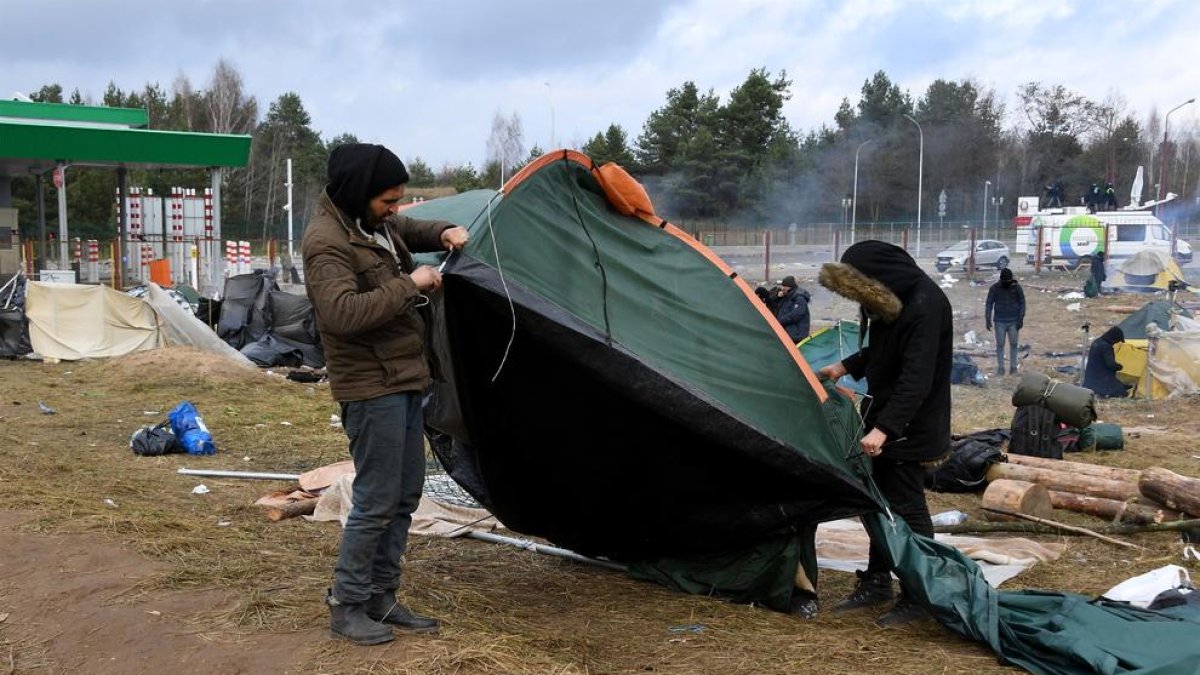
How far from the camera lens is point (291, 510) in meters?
6.52

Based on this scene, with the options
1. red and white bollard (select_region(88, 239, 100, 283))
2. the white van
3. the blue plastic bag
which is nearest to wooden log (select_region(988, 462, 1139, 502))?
the blue plastic bag

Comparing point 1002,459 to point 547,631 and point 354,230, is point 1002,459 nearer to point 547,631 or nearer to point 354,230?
point 547,631

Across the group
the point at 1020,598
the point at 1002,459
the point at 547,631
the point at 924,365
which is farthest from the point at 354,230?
the point at 1002,459

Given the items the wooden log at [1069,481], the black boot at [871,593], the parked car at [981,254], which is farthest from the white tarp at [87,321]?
the parked car at [981,254]

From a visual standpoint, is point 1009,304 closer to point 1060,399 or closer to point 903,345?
point 1060,399

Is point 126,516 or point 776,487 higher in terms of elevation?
point 776,487

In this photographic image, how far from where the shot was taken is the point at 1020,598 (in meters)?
4.38

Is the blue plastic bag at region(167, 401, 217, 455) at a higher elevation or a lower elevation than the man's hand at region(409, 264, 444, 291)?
lower

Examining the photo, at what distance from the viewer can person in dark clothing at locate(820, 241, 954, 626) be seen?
15.0 ft

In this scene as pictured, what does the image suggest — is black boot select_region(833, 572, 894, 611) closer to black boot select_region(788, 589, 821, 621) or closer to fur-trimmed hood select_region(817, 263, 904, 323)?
black boot select_region(788, 589, 821, 621)

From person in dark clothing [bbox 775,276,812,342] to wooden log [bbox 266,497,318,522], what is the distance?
306 inches

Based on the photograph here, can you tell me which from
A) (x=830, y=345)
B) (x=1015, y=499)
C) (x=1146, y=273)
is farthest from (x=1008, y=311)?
(x=1146, y=273)

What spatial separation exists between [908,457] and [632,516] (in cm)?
130

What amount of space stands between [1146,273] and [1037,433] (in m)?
20.5
